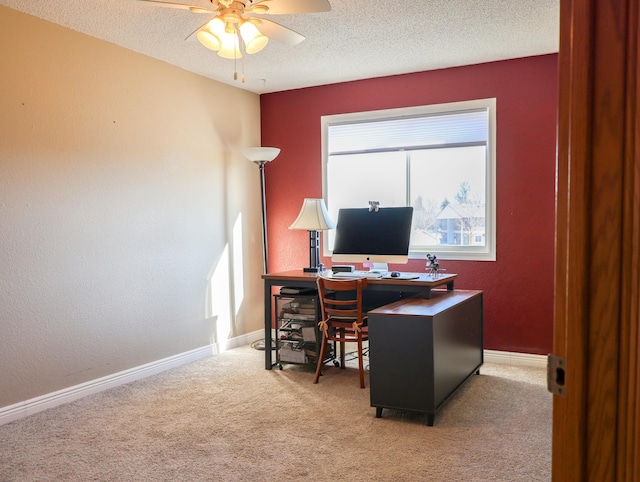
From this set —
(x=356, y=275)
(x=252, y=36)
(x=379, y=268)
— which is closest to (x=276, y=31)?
(x=252, y=36)

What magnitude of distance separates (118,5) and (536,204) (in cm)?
335

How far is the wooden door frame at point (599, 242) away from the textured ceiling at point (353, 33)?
2.73 metres

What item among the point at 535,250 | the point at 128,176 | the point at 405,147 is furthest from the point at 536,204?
the point at 128,176

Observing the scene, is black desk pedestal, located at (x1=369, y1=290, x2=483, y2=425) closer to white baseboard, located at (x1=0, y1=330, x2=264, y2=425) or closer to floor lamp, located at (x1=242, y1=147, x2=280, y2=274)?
white baseboard, located at (x1=0, y1=330, x2=264, y2=425)

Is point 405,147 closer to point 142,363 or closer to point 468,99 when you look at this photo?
point 468,99

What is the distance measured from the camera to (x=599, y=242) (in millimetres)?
739

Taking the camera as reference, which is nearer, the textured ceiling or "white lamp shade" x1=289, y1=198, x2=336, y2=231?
the textured ceiling

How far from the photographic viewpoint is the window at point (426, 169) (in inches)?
179

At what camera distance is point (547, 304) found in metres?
4.29

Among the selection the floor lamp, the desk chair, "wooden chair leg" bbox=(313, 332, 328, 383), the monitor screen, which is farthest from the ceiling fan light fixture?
"wooden chair leg" bbox=(313, 332, 328, 383)

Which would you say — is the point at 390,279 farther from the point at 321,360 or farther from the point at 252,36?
the point at 252,36

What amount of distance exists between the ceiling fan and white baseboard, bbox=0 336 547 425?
238cm

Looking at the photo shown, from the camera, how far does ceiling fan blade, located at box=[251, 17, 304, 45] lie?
2822 mm

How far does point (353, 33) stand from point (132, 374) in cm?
298
